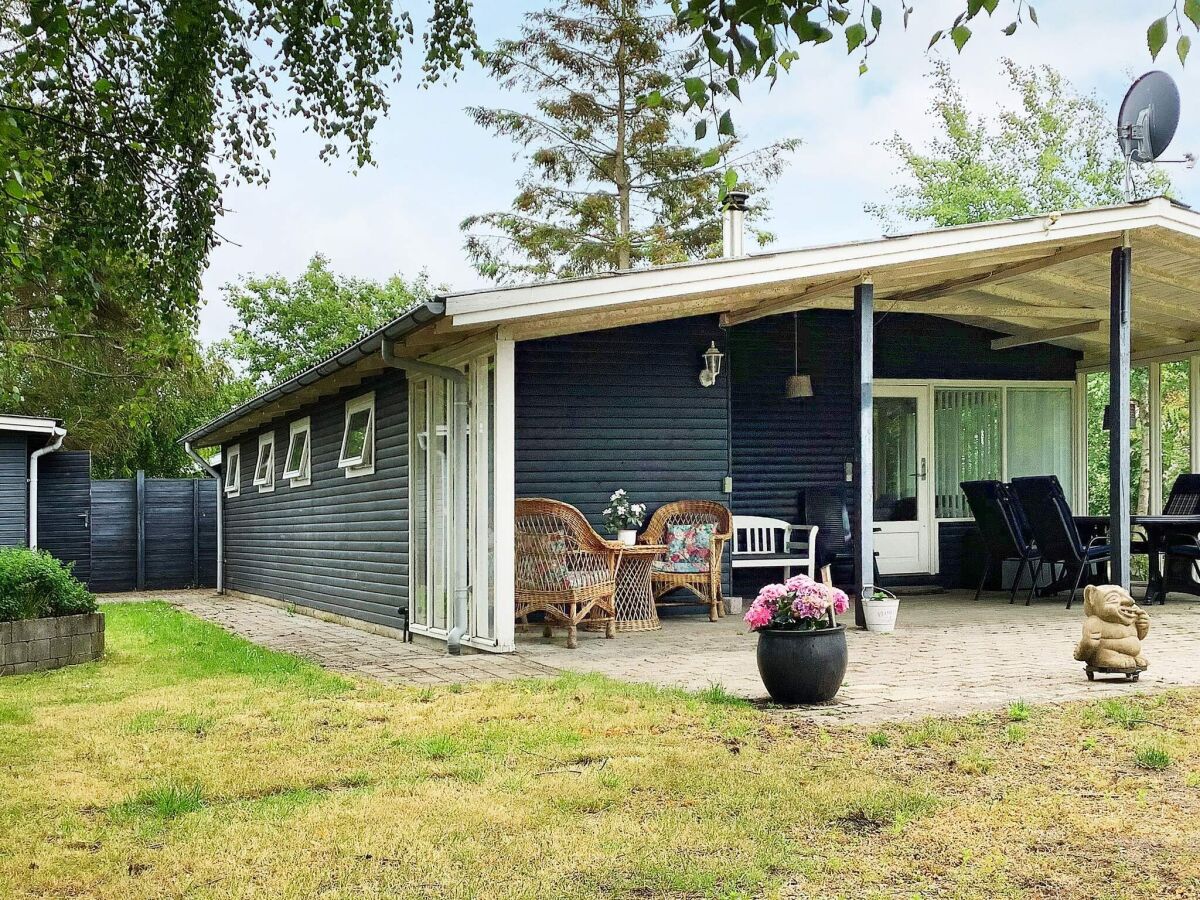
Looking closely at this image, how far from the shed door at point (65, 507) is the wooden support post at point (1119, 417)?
12.7m

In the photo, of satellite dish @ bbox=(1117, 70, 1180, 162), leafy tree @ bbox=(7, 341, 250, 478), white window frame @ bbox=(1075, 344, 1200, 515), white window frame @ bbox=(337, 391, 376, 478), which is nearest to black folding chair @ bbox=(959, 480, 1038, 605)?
white window frame @ bbox=(1075, 344, 1200, 515)

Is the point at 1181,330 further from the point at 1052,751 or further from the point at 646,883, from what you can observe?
the point at 646,883

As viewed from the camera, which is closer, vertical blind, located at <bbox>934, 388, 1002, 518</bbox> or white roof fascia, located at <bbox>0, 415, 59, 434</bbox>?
vertical blind, located at <bbox>934, 388, 1002, 518</bbox>

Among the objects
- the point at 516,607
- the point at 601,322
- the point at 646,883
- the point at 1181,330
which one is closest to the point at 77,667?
the point at 516,607

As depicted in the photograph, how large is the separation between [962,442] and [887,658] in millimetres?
5270

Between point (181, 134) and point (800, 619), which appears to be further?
point (181, 134)

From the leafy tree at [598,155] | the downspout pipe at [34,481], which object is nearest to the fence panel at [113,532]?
the downspout pipe at [34,481]

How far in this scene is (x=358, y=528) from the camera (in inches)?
391

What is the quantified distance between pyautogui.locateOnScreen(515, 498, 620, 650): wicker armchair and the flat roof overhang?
1.21 m

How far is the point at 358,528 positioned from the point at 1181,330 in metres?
7.70

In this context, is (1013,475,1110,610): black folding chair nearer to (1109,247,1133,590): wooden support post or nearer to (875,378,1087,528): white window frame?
(1109,247,1133,590): wooden support post

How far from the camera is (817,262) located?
7676 millimetres

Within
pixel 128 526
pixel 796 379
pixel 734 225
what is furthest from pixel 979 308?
pixel 128 526

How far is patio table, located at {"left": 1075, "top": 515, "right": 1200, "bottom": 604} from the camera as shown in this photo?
889cm
